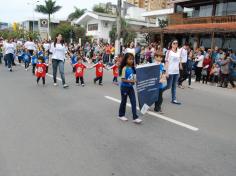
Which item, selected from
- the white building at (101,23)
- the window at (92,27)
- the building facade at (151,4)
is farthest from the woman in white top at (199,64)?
the building facade at (151,4)

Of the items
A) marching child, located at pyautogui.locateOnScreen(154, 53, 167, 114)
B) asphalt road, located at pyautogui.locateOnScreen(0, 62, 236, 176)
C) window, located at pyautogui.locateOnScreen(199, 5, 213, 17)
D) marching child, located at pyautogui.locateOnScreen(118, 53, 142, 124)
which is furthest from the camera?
window, located at pyautogui.locateOnScreen(199, 5, 213, 17)

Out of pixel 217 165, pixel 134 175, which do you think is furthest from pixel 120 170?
pixel 217 165

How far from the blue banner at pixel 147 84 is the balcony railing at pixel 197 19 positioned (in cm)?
1588

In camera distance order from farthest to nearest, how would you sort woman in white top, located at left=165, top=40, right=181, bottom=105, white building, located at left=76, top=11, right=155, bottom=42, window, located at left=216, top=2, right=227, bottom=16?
white building, located at left=76, top=11, right=155, bottom=42 → window, located at left=216, top=2, right=227, bottom=16 → woman in white top, located at left=165, top=40, right=181, bottom=105

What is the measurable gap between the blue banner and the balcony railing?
15881 millimetres

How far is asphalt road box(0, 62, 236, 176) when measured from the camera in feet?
15.4

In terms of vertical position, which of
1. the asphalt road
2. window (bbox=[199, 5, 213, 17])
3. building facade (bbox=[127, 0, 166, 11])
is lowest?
the asphalt road

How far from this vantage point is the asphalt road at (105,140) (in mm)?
4680

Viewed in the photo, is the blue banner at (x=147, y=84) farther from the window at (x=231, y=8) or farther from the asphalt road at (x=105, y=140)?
the window at (x=231, y=8)

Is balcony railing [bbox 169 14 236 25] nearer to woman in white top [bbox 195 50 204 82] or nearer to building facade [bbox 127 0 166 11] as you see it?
woman in white top [bbox 195 50 204 82]

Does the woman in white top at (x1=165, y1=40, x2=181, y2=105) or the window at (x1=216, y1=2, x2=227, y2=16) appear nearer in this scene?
the woman in white top at (x1=165, y1=40, x2=181, y2=105)

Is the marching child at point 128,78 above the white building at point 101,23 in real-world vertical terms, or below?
below

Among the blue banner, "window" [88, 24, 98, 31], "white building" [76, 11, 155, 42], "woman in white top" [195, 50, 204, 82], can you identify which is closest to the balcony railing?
"woman in white top" [195, 50, 204, 82]

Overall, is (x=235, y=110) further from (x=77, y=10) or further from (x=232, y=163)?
(x=77, y=10)
